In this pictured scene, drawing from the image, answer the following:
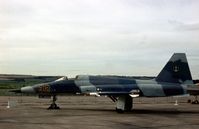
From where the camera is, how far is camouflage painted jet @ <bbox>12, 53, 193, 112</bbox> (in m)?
25.8

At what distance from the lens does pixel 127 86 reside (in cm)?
2667

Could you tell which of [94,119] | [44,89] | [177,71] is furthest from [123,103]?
[44,89]

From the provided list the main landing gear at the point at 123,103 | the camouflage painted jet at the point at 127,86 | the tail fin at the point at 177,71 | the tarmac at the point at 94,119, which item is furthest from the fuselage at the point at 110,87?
the tarmac at the point at 94,119

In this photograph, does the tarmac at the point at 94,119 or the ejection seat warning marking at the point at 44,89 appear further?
the ejection seat warning marking at the point at 44,89

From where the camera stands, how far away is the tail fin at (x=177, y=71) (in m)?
27.3

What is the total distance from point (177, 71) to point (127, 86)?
155 inches

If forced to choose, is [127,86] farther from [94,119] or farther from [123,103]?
[94,119]

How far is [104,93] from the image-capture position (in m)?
25.8

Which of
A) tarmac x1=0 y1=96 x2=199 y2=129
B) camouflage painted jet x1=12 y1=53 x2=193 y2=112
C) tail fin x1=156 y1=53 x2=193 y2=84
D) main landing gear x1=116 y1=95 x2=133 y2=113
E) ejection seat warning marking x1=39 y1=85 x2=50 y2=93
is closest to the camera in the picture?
tarmac x1=0 y1=96 x2=199 y2=129

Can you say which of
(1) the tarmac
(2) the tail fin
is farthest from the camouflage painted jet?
Answer: (1) the tarmac

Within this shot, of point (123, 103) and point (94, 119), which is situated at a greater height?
point (123, 103)

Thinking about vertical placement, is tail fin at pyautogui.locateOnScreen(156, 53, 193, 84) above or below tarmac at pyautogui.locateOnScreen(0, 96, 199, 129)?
above

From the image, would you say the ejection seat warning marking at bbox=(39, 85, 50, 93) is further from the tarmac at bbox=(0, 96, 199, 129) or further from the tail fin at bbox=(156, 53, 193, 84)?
the tail fin at bbox=(156, 53, 193, 84)

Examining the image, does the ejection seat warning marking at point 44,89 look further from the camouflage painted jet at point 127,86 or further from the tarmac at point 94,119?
the tarmac at point 94,119
